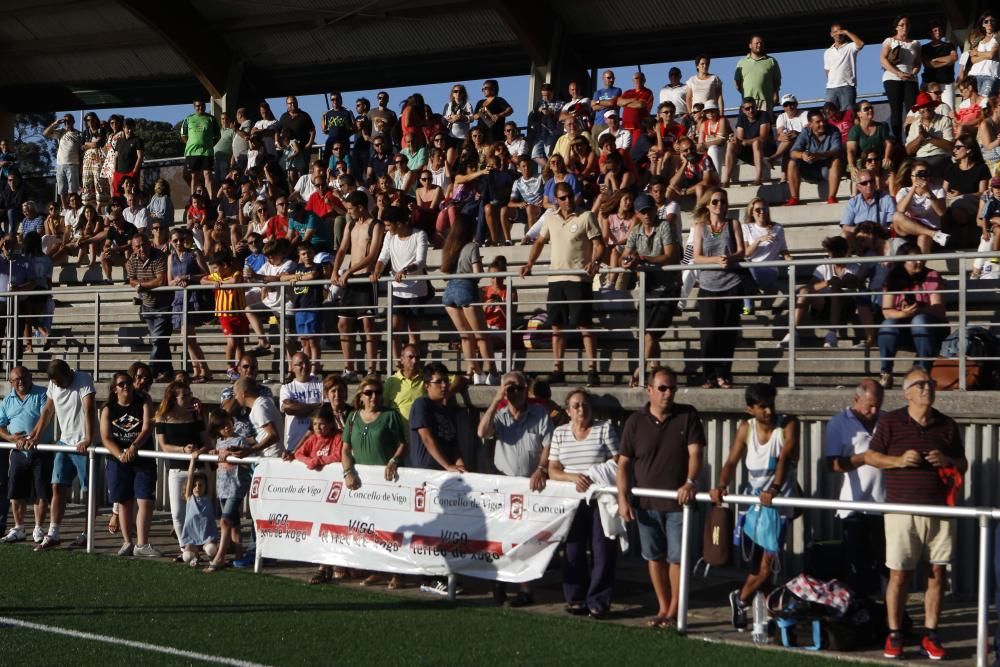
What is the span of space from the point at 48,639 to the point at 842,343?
7486 mm

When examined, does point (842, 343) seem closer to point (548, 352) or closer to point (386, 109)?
point (548, 352)

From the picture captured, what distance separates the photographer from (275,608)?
10.9 metres

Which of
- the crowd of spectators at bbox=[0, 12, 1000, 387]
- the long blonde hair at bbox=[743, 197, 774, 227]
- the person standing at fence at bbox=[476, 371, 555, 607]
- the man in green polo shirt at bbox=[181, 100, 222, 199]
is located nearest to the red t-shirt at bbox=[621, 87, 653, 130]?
the crowd of spectators at bbox=[0, 12, 1000, 387]

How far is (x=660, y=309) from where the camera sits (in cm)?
1356

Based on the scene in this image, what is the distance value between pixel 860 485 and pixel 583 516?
210 centimetres

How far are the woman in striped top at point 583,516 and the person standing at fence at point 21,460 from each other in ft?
20.0

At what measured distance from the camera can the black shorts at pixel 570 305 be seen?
13.9m

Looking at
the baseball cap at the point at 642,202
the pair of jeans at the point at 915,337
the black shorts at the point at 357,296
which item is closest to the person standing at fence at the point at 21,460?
the black shorts at the point at 357,296

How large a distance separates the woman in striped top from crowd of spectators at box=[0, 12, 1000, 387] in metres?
2.13

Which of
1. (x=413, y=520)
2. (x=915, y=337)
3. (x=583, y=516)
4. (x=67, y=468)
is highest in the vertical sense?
(x=915, y=337)

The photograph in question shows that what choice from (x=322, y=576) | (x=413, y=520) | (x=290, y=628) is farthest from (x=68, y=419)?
(x=290, y=628)

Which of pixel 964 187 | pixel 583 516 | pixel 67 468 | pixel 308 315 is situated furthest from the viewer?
pixel 308 315

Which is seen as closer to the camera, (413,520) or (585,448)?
(585,448)

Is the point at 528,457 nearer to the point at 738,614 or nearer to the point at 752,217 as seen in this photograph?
the point at 738,614
